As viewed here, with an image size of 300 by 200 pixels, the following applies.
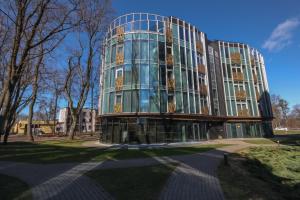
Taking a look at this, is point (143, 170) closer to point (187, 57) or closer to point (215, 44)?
point (187, 57)

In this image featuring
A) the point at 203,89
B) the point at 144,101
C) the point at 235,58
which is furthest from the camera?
the point at 235,58

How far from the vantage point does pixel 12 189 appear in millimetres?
7379

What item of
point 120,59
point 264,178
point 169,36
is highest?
point 169,36

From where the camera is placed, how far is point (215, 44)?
38375mm

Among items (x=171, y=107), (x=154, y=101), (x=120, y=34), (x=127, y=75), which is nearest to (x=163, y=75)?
(x=154, y=101)

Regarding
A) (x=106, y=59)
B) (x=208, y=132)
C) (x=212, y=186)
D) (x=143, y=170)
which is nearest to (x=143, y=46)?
(x=106, y=59)

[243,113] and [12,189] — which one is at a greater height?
[243,113]

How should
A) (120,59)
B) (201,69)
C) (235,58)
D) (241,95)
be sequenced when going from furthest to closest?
(235,58)
(241,95)
(201,69)
(120,59)

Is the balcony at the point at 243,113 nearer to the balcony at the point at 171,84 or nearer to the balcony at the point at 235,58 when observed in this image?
the balcony at the point at 235,58

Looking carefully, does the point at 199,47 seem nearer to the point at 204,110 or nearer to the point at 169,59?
the point at 169,59

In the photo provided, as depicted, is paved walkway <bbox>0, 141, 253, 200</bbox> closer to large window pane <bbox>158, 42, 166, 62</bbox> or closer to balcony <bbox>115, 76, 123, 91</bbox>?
balcony <bbox>115, 76, 123, 91</bbox>

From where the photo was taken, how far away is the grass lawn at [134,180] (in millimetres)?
6934

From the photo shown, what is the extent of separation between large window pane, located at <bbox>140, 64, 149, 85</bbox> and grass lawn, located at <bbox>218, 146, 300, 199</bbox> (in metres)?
15.4

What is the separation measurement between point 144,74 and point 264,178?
18.6 metres
